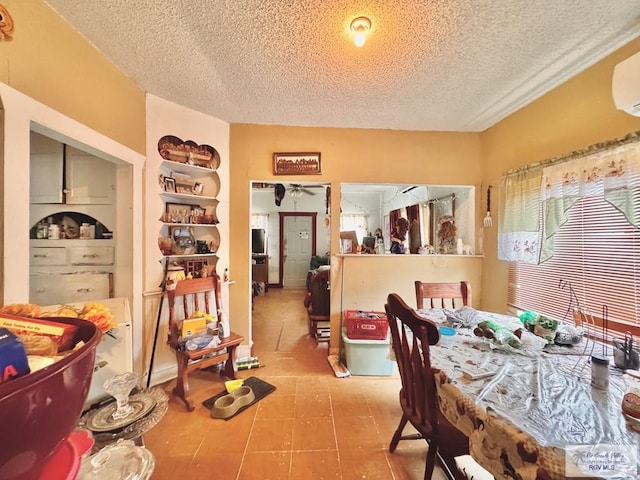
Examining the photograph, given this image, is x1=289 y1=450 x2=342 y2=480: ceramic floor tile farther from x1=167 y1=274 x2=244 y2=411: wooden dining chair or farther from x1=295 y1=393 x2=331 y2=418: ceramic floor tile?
x1=167 y1=274 x2=244 y2=411: wooden dining chair

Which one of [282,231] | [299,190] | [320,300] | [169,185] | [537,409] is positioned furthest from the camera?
[282,231]

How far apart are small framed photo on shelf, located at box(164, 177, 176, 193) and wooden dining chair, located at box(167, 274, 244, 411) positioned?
2.77ft

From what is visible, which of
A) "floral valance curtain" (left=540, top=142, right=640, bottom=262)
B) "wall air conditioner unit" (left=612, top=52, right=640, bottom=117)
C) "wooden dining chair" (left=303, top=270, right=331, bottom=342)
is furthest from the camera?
"wooden dining chair" (left=303, top=270, right=331, bottom=342)

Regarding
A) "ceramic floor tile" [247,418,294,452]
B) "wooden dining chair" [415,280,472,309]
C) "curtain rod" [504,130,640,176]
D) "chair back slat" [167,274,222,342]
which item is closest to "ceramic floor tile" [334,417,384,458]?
"ceramic floor tile" [247,418,294,452]

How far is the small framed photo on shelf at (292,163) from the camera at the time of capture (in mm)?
2674

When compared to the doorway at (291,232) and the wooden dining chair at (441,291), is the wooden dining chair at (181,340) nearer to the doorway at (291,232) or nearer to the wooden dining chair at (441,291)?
the wooden dining chair at (441,291)

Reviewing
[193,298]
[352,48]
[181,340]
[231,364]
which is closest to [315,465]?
[231,364]

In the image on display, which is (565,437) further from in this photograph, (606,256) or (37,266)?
(37,266)

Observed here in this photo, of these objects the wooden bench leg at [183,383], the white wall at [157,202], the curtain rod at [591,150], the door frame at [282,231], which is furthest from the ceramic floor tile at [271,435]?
the door frame at [282,231]

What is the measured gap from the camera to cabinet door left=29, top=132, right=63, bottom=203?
1.83 metres

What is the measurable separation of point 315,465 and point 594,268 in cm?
215

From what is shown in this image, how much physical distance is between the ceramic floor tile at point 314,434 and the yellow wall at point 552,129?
199cm

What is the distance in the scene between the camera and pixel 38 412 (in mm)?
336

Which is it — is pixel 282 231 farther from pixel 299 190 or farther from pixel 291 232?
pixel 299 190
